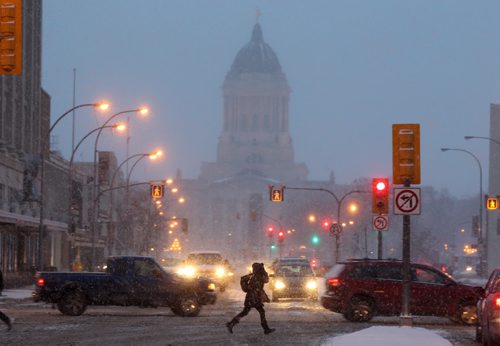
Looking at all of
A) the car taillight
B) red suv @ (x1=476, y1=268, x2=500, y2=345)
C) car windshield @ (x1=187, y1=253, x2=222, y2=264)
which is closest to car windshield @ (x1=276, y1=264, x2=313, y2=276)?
car windshield @ (x1=187, y1=253, x2=222, y2=264)

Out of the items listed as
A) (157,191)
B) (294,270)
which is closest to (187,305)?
(294,270)

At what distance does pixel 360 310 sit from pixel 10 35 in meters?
14.9

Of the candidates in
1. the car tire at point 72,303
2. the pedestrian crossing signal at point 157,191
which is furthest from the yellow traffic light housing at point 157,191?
the car tire at point 72,303

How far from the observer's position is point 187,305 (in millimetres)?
32312

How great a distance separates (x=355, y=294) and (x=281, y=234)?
61711mm

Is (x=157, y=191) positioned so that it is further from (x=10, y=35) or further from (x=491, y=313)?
(x=10, y=35)

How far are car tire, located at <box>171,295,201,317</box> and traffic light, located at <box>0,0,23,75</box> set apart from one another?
1477 cm

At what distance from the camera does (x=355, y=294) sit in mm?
30562

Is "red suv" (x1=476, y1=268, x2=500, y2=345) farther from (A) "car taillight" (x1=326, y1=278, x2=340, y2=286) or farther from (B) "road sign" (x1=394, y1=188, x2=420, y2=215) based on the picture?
(A) "car taillight" (x1=326, y1=278, x2=340, y2=286)

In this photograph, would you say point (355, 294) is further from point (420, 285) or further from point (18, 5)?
point (18, 5)

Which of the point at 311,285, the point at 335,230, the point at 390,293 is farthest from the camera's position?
the point at 335,230

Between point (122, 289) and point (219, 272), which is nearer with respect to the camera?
point (122, 289)

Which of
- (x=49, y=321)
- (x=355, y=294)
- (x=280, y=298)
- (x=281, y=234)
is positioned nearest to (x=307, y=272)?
(x=280, y=298)

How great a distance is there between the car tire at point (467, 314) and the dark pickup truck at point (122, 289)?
283 inches
